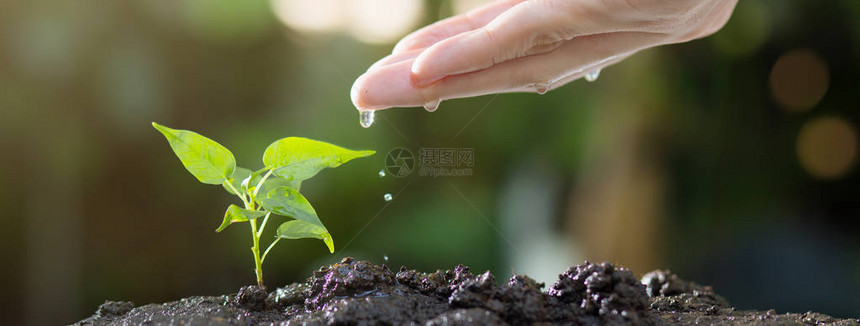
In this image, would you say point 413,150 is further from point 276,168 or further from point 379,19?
point 276,168

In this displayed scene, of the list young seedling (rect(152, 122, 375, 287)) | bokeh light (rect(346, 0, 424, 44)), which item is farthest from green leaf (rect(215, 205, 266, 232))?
bokeh light (rect(346, 0, 424, 44))

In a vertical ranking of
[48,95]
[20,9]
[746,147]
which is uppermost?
[20,9]

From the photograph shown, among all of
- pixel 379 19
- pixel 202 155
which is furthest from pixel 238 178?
pixel 379 19

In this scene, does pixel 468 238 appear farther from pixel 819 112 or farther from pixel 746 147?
pixel 819 112

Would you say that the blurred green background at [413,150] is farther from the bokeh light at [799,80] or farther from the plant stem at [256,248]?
the plant stem at [256,248]

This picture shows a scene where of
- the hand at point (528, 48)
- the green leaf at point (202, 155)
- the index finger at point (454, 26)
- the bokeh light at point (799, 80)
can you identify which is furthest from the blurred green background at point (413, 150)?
the green leaf at point (202, 155)

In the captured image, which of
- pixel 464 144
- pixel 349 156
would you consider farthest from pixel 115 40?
pixel 349 156

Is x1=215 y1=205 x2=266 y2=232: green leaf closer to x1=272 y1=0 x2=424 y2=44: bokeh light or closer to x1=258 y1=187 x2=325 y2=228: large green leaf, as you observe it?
x1=258 y1=187 x2=325 y2=228: large green leaf
